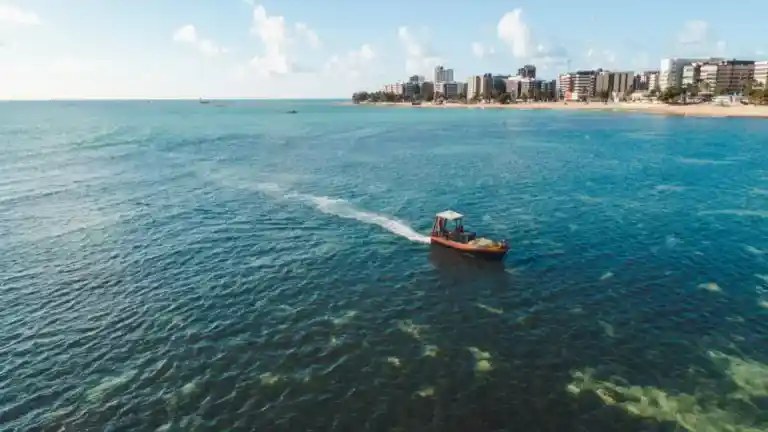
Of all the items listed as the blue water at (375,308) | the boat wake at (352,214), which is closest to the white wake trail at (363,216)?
the boat wake at (352,214)

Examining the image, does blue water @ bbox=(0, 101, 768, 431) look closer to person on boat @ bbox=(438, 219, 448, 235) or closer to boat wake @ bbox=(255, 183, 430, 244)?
boat wake @ bbox=(255, 183, 430, 244)

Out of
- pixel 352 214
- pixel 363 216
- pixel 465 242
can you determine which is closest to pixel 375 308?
pixel 465 242

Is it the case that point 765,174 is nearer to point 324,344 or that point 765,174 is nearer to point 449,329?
point 449,329

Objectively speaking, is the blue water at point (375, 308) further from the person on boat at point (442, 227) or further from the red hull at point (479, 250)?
the person on boat at point (442, 227)

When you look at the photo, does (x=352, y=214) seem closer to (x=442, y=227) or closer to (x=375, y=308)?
(x=442, y=227)

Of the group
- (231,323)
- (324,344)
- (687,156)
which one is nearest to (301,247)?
(231,323)

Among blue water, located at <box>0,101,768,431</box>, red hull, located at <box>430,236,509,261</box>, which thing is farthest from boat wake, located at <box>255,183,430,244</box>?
red hull, located at <box>430,236,509,261</box>
